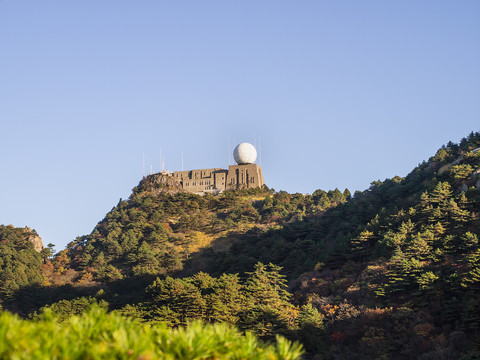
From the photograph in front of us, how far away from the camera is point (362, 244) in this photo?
50.6 metres

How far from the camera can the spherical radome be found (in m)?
89.4

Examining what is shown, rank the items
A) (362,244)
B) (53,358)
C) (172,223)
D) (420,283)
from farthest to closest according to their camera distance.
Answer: (172,223) < (362,244) < (420,283) < (53,358)

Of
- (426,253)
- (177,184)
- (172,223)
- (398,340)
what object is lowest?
(398,340)

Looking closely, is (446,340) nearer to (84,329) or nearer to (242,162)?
(84,329)

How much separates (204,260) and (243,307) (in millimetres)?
26292

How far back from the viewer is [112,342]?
39.0ft

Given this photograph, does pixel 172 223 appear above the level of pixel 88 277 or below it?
above

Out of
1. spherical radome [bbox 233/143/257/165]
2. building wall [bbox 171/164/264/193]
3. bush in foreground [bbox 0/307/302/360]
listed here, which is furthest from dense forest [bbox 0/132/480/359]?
spherical radome [bbox 233/143/257/165]

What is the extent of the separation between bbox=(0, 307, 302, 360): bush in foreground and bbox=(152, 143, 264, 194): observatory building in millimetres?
75055

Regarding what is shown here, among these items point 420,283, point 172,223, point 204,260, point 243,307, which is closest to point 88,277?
Result: point 204,260

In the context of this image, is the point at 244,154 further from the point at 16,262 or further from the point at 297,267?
the point at 16,262

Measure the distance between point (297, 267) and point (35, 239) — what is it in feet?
144

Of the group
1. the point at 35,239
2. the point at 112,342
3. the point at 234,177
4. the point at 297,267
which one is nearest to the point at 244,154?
the point at 234,177

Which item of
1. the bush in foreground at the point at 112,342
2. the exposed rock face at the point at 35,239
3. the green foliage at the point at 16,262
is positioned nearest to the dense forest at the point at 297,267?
the green foliage at the point at 16,262
